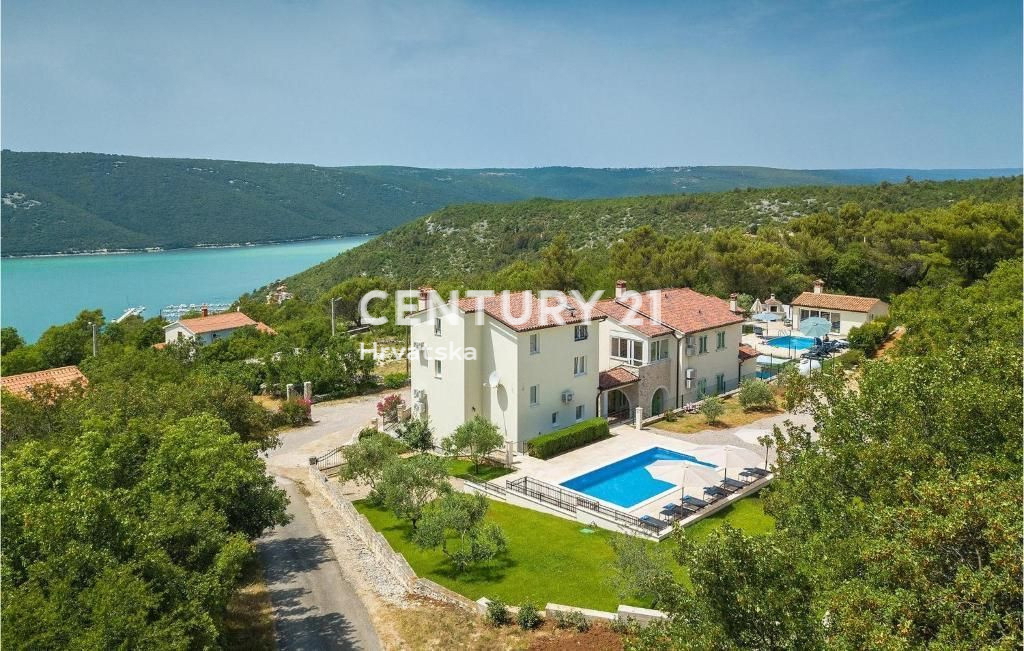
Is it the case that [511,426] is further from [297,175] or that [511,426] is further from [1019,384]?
[297,175]

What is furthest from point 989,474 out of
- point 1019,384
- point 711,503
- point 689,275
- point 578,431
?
point 689,275

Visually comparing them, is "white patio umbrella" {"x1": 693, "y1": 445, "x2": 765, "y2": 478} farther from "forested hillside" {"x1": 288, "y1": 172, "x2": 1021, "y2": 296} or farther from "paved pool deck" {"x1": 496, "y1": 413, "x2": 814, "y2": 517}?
"forested hillside" {"x1": 288, "y1": 172, "x2": 1021, "y2": 296}

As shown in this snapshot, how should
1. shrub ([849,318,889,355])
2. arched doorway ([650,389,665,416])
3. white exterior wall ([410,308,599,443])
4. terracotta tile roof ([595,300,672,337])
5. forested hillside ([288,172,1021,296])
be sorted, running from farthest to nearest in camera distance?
forested hillside ([288,172,1021,296]) → shrub ([849,318,889,355]) → arched doorway ([650,389,665,416]) → terracotta tile roof ([595,300,672,337]) → white exterior wall ([410,308,599,443])

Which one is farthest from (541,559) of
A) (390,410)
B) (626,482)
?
(390,410)

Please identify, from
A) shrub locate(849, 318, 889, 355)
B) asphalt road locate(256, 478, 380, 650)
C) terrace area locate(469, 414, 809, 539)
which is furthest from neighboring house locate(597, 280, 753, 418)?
asphalt road locate(256, 478, 380, 650)

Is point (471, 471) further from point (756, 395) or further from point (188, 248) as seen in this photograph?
point (188, 248)
